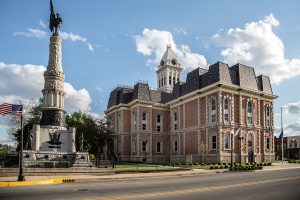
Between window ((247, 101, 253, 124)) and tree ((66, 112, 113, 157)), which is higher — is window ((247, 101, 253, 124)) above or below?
above

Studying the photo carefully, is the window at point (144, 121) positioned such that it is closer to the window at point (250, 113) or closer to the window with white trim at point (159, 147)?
the window with white trim at point (159, 147)

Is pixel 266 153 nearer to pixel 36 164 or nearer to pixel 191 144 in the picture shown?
pixel 191 144

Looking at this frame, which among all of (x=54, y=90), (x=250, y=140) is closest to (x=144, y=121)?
(x=250, y=140)

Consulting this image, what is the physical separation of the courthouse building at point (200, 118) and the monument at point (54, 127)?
1967cm

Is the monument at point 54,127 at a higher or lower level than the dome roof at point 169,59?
lower

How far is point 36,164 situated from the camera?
30047mm

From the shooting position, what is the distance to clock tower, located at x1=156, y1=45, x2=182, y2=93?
91500 mm

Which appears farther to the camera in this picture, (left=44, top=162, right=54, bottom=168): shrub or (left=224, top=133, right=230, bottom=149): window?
(left=224, top=133, right=230, bottom=149): window

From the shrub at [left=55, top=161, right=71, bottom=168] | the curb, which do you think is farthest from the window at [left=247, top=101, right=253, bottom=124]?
the curb

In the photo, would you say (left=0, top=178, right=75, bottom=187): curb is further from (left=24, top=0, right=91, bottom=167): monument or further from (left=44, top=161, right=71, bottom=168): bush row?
(left=24, top=0, right=91, bottom=167): monument

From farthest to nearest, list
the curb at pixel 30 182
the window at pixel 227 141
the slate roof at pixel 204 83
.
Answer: the slate roof at pixel 204 83, the window at pixel 227 141, the curb at pixel 30 182

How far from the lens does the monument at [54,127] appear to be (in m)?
32.2

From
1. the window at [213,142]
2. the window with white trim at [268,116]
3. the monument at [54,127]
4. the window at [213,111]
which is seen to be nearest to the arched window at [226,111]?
the window at [213,111]

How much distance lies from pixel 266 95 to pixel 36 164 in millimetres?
45314
